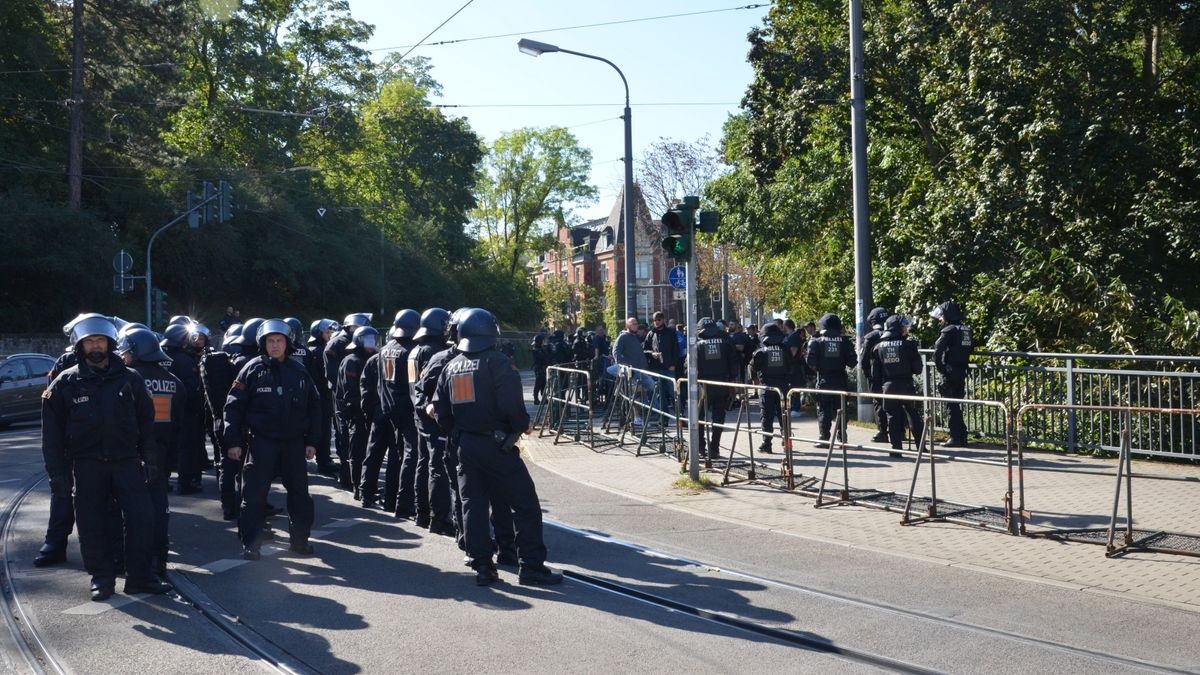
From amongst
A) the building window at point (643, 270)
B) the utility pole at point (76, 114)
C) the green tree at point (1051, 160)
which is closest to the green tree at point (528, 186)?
the building window at point (643, 270)

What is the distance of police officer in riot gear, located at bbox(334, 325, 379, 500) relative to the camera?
39.1 feet

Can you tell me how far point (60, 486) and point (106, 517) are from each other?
2.12 feet

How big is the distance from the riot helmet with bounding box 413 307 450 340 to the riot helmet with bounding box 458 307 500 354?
228 cm

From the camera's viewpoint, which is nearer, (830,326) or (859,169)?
(830,326)

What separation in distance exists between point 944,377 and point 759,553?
6.75 metres

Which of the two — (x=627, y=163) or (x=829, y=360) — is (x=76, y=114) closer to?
(x=627, y=163)

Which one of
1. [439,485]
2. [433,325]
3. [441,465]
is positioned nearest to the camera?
[441,465]

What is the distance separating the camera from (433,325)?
33.1ft

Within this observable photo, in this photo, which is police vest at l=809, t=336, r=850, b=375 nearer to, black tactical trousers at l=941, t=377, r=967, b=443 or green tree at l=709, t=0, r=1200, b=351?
black tactical trousers at l=941, t=377, r=967, b=443

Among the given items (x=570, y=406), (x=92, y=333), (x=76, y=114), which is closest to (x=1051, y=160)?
(x=570, y=406)

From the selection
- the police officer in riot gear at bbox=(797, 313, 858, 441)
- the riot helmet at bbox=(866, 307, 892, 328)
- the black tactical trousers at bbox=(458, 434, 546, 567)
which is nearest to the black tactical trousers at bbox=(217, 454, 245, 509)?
the black tactical trousers at bbox=(458, 434, 546, 567)

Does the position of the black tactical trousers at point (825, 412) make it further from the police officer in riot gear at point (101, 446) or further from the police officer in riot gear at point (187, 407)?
the police officer in riot gear at point (101, 446)

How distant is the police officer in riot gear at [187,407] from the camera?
1223 cm

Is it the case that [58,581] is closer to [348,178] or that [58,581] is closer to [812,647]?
[812,647]
